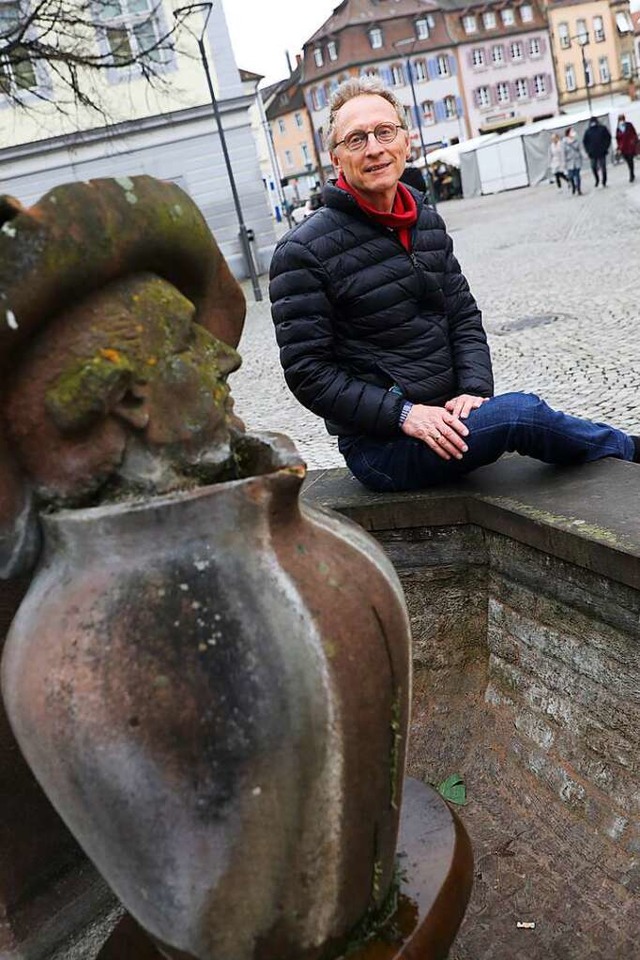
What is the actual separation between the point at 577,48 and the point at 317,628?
8192cm

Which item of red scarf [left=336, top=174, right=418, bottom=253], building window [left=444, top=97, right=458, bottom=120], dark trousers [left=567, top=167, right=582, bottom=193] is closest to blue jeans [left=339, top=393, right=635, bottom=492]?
red scarf [left=336, top=174, right=418, bottom=253]

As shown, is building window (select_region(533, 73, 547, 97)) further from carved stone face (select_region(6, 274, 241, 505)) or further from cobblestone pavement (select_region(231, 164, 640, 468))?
carved stone face (select_region(6, 274, 241, 505))

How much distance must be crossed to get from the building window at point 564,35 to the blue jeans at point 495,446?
78.7m

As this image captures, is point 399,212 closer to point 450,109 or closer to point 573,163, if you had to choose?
point 573,163

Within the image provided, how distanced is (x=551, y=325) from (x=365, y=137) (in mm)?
6139

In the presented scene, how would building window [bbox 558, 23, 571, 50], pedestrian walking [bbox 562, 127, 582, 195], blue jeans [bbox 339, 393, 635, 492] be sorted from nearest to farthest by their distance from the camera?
1. blue jeans [bbox 339, 393, 635, 492]
2. pedestrian walking [bbox 562, 127, 582, 195]
3. building window [bbox 558, 23, 571, 50]

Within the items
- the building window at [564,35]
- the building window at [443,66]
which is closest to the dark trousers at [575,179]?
the building window at [443,66]

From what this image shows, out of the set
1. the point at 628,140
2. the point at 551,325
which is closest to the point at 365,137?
the point at 551,325

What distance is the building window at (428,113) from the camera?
68188mm

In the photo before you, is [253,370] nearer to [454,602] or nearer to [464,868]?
[454,602]

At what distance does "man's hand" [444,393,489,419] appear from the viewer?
2.88m

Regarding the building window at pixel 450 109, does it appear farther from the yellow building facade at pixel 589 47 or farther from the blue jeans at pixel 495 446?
the blue jeans at pixel 495 446

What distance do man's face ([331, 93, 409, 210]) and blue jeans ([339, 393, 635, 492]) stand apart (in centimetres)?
69

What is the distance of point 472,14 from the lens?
6981cm
